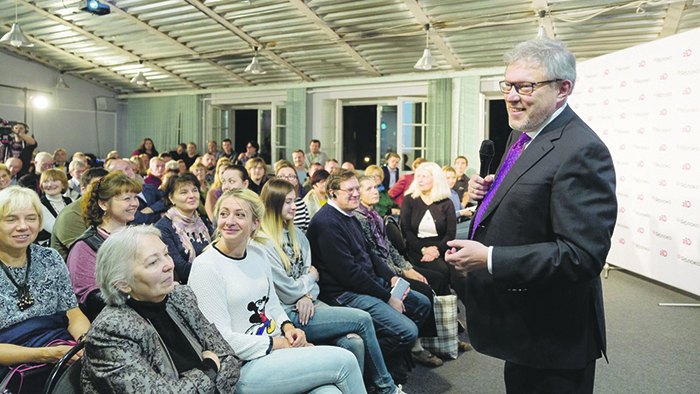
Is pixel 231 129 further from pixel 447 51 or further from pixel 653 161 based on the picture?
pixel 653 161

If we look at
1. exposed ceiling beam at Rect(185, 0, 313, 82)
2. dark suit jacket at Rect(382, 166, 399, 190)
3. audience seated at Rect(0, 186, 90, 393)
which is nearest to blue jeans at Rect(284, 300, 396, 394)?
audience seated at Rect(0, 186, 90, 393)

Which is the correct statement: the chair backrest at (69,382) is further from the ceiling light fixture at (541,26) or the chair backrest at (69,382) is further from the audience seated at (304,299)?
the ceiling light fixture at (541,26)

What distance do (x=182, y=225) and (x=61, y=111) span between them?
31.8ft

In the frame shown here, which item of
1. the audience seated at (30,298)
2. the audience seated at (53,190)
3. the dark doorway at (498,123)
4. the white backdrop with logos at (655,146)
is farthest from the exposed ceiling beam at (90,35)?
the white backdrop with logos at (655,146)

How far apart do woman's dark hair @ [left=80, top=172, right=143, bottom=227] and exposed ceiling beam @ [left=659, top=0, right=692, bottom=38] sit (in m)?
5.87

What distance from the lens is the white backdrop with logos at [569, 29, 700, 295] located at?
4.12 metres

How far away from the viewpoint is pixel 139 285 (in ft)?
5.43

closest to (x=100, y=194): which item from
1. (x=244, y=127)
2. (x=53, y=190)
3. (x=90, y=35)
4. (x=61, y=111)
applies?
(x=53, y=190)

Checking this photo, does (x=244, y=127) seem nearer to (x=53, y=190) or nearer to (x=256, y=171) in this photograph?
(x=256, y=171)

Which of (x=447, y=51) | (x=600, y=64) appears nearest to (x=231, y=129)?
(x=447, y=51)

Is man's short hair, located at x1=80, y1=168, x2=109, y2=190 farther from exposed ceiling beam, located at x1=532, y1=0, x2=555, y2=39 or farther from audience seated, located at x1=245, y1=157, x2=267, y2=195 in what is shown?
exposed ceiling beam, located at x1=532, y1=0, x2=555, y2=39

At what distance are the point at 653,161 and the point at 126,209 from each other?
4.34m

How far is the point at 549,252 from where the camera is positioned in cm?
131

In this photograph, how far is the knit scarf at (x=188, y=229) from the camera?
3.23 meters
